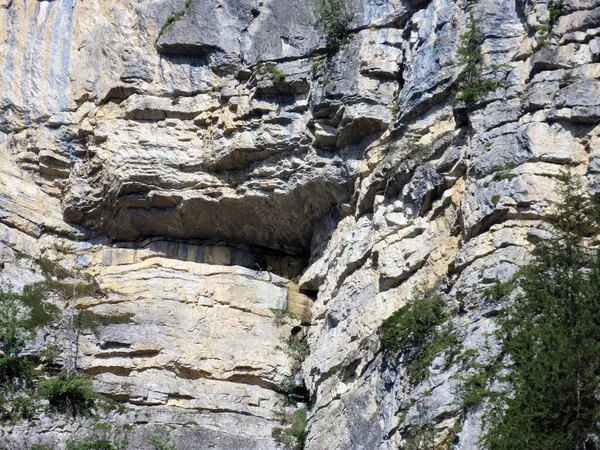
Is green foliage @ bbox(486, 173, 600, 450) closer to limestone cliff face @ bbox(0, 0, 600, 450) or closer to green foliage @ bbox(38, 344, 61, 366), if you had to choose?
limestone cliff face @ bbox(0, 0, 600, 450)

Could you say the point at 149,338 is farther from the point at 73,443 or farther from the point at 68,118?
the point at 68,118

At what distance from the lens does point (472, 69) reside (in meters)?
23.7

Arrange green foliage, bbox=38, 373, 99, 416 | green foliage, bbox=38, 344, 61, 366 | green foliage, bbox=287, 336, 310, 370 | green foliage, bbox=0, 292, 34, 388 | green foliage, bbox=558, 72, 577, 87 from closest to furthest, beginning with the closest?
1. green foliage, bbox=558, 72, 577, 87
2. green foliage, bbox=38, 373, 99, 416
3. green foliage, bbox=0, 292, 34, 388
4. green foliage, bbox=38, 344, 61, 366
5. green foliage, bbox=287, 336, 310, 370

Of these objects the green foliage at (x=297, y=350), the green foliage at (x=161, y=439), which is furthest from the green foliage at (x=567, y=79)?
the green foliage at (x=161, y=439)

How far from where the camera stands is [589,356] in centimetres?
1714

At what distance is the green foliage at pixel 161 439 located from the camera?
76.6 feet

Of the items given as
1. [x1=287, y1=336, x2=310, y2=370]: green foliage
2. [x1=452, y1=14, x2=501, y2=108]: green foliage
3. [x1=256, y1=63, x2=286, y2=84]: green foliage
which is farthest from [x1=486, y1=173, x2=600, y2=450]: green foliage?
[x1=256, y1=63, x2=286, y2=84]: green foliage

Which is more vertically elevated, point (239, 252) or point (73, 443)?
point (239, 252)

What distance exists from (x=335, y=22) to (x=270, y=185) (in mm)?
3816

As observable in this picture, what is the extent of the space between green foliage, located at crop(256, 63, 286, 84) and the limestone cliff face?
0.06m

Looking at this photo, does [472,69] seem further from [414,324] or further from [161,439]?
[161,439]

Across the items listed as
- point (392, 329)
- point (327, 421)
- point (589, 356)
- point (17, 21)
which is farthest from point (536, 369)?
point (17, 21)

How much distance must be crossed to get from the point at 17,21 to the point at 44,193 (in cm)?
446

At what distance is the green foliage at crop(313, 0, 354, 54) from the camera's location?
26719 millimetres
